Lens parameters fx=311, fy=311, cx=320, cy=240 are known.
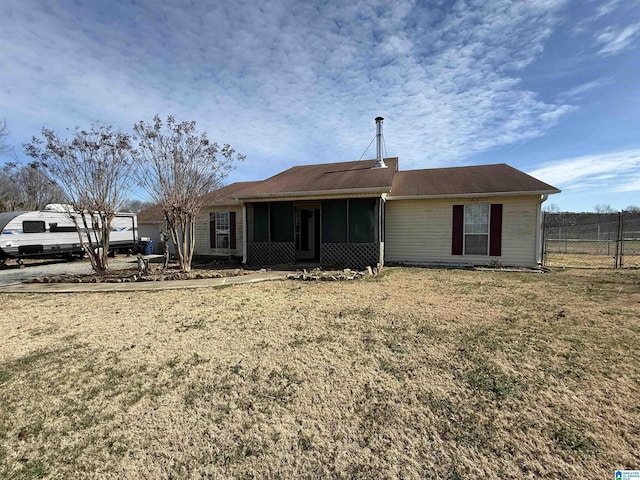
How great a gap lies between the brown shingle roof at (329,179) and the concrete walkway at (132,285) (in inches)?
151

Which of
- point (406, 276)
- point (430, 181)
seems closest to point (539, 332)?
point (406, 276)

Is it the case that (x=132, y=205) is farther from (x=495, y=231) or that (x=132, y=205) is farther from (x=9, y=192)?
(x=495, y=231)

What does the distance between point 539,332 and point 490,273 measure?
6065 mm

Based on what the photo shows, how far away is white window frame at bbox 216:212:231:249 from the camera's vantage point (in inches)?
597

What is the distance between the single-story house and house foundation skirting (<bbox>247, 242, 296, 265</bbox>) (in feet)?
0.13

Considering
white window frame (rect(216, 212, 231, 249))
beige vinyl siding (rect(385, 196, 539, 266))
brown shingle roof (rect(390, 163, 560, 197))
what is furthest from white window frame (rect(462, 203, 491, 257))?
white window frame (rect(216, 212, 231, 249))

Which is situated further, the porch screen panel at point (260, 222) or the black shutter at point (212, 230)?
the black shutter at point (212, 230)

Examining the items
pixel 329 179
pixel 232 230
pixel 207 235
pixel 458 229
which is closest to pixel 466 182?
pixel 458 229

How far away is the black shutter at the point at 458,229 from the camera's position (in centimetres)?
1193

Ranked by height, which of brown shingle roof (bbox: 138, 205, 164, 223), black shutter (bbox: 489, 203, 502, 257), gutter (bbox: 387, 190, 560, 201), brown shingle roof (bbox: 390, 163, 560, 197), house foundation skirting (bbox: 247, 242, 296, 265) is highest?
brown shingle roof (bbox: 390, 163, 560, 197)

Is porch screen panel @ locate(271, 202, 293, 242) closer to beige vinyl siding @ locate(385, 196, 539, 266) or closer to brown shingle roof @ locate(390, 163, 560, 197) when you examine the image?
beige vinyl siding @ locate(385, 196, 539, 266)

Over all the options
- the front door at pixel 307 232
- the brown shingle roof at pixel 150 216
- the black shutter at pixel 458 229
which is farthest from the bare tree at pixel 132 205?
the black shutter at pixel 458 229

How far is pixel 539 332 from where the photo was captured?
4672 mm

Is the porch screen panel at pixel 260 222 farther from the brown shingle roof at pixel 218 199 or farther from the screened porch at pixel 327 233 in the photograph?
the brown shingle roof at pixel 218 199
